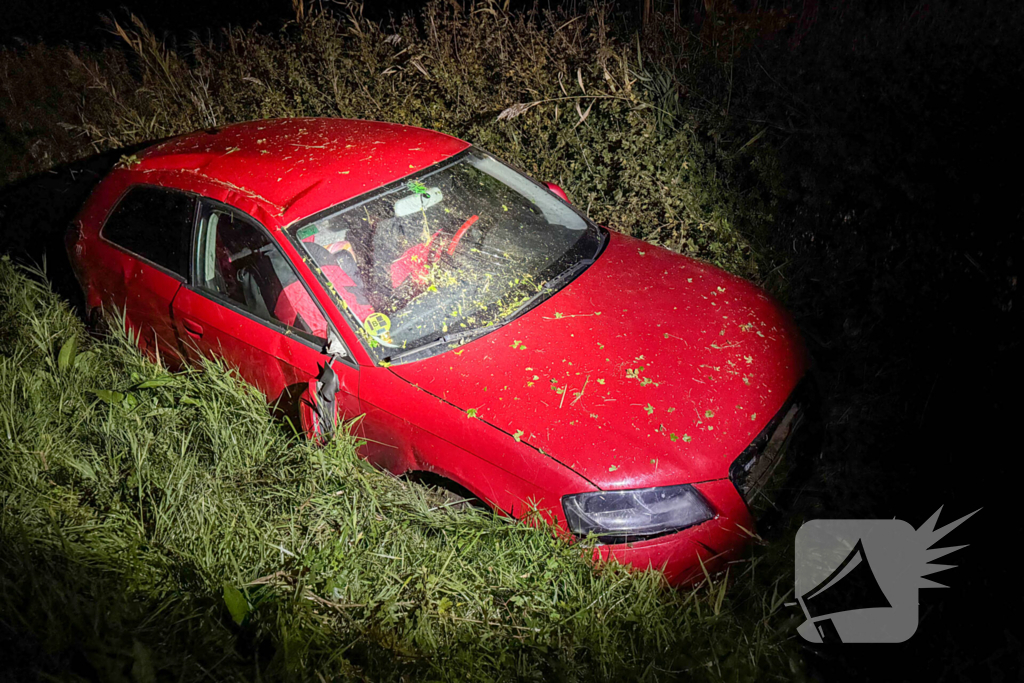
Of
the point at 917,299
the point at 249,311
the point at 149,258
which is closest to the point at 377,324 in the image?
the point at 249,311

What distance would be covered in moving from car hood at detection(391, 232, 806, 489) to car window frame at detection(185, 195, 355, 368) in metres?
0.34

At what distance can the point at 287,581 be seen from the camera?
2.16 meters

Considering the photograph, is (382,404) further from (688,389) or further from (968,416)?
(968,416)

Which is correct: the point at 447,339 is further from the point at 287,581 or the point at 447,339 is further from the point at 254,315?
the point at 287,581

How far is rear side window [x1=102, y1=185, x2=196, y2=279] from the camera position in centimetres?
309

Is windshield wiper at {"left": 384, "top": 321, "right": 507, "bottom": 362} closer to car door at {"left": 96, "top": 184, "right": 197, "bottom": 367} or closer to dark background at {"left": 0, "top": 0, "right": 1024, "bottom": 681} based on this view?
car door at {"left": 96, "top": 184, "right": 197, "bottom": 367}

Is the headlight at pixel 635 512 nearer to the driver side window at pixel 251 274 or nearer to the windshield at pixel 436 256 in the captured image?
the windshield at pixel 436 256

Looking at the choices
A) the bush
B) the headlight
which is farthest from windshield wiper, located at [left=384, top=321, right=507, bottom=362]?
the bush

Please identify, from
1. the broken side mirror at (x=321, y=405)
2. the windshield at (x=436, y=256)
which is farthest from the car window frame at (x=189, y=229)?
the broken side mirror at (x=321, y=405)

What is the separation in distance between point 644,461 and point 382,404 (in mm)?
1042

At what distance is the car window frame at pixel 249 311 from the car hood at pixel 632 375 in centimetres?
34

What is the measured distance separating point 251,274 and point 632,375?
69.3 inches

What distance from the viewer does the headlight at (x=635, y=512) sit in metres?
2.17

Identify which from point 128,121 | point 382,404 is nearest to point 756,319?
point 382,404
